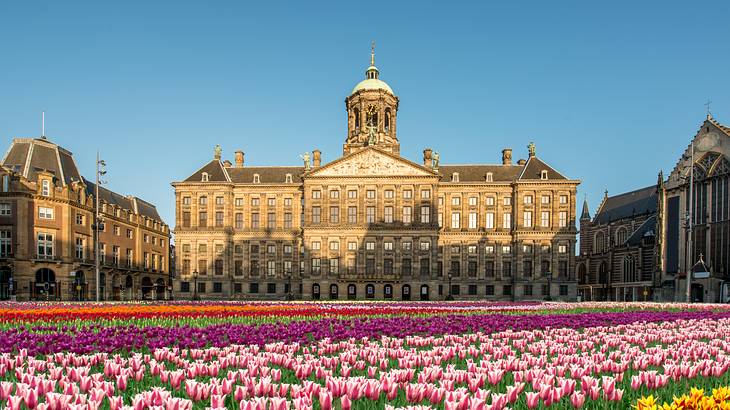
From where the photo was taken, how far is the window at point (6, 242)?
198 ft

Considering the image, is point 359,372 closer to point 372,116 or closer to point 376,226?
point 376,226

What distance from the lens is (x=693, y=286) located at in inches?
2825

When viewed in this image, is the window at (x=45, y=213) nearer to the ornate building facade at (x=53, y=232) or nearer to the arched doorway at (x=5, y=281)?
the ornate building facade at (x=53, y=232)

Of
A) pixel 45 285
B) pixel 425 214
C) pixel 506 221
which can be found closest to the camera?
pixel 45 285

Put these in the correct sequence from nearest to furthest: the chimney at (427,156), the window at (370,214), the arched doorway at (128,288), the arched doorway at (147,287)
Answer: the window at (370,214), the arched doorway at (128,288), the arched doorway at (147,287), the chimney at (427,156)

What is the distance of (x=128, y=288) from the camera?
79.1 m

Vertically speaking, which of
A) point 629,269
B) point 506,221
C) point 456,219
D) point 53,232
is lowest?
point 629,269

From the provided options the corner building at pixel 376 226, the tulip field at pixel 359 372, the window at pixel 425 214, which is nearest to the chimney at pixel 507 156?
the corner building at pixel 376 226

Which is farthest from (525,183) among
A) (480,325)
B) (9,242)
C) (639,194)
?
(480,325)

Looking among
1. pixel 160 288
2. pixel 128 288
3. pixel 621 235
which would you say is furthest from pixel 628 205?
pixel 128 288

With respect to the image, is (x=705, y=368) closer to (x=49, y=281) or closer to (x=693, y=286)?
(x=49, y=281)

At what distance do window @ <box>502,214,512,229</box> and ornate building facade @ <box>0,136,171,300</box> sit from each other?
4870cm

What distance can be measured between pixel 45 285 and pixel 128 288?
57.6 feet

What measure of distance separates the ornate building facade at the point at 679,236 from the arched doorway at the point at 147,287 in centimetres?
6779
